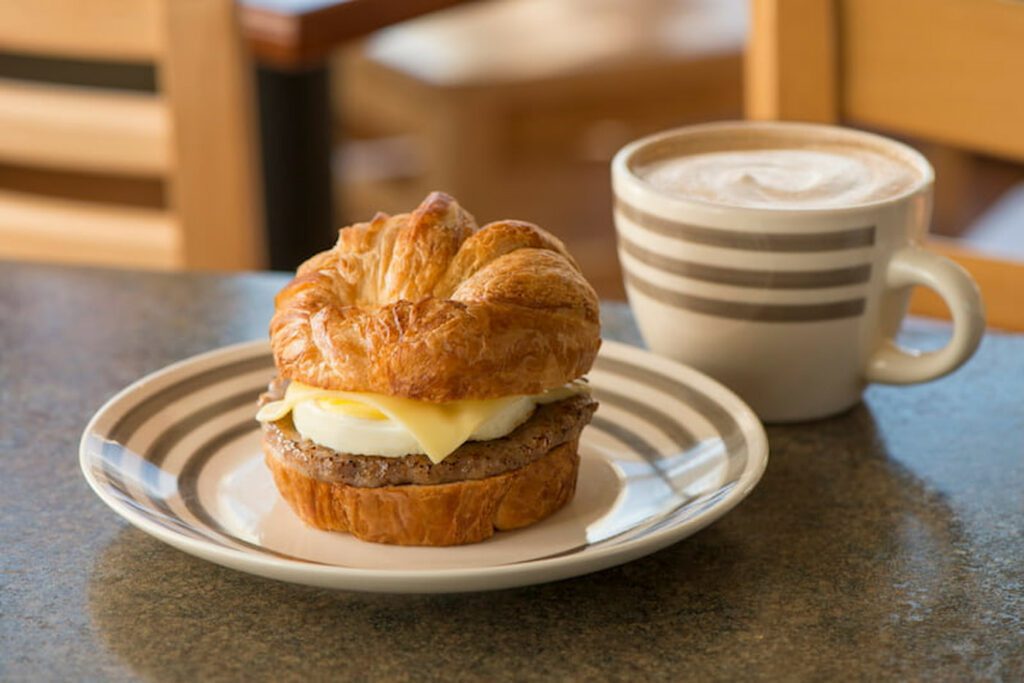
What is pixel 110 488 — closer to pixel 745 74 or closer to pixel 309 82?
pixel 309 82

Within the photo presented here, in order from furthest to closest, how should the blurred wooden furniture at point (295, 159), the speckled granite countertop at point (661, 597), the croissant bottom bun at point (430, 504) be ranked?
the blurred wooden furniture at point (295, 159), the croissant bottom bun at point (430, 504), the speckled granite countertop at point (661, 597)

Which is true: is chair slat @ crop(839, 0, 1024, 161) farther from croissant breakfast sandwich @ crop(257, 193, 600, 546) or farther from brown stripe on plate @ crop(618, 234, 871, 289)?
croissant breakfast sandwich @ crop(257, 193, 600, 546)

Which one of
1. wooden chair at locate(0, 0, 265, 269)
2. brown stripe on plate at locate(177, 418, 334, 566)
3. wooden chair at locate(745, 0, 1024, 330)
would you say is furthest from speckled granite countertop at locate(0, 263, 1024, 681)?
wooden chair at locate(0, 0, 265, 269)

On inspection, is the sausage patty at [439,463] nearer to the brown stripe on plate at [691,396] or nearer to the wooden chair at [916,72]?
the brown stripe on plate at [691,396]

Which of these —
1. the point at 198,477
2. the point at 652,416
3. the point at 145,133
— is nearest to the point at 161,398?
the point at 198,477

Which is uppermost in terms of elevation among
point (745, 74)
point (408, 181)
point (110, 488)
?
point (110, 488)

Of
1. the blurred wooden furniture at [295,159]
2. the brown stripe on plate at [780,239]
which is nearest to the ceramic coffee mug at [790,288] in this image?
the brown stripe on plate at [780,239]

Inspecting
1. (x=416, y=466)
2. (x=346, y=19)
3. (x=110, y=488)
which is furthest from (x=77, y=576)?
(x=346, y=19)
